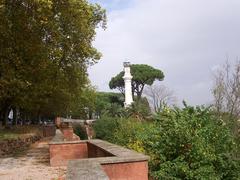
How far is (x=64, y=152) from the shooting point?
13719 millimetres

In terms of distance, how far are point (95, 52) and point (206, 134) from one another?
39.1ft

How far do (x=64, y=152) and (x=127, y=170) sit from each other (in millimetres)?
6436

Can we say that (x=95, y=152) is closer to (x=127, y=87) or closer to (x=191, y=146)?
(x=191, y=146)

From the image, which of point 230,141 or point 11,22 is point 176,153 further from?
point 11,22

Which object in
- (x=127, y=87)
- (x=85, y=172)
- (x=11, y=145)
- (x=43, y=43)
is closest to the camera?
(x=85, y=172)

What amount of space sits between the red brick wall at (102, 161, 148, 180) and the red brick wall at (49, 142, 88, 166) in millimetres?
6188

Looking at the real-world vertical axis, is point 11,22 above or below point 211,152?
above

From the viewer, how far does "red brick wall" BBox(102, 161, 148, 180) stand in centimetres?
745

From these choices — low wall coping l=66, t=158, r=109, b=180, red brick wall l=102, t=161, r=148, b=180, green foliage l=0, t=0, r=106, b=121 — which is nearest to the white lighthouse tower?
green foliage l=0, t=0, r=106, b=121

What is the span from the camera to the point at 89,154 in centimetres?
1348

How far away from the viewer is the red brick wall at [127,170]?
745 centimetres

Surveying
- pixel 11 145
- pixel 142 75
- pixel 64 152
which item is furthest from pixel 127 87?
pixel 64 152

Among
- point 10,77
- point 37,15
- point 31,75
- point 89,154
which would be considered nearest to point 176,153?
point 89,154

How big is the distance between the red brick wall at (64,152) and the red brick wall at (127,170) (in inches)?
244
